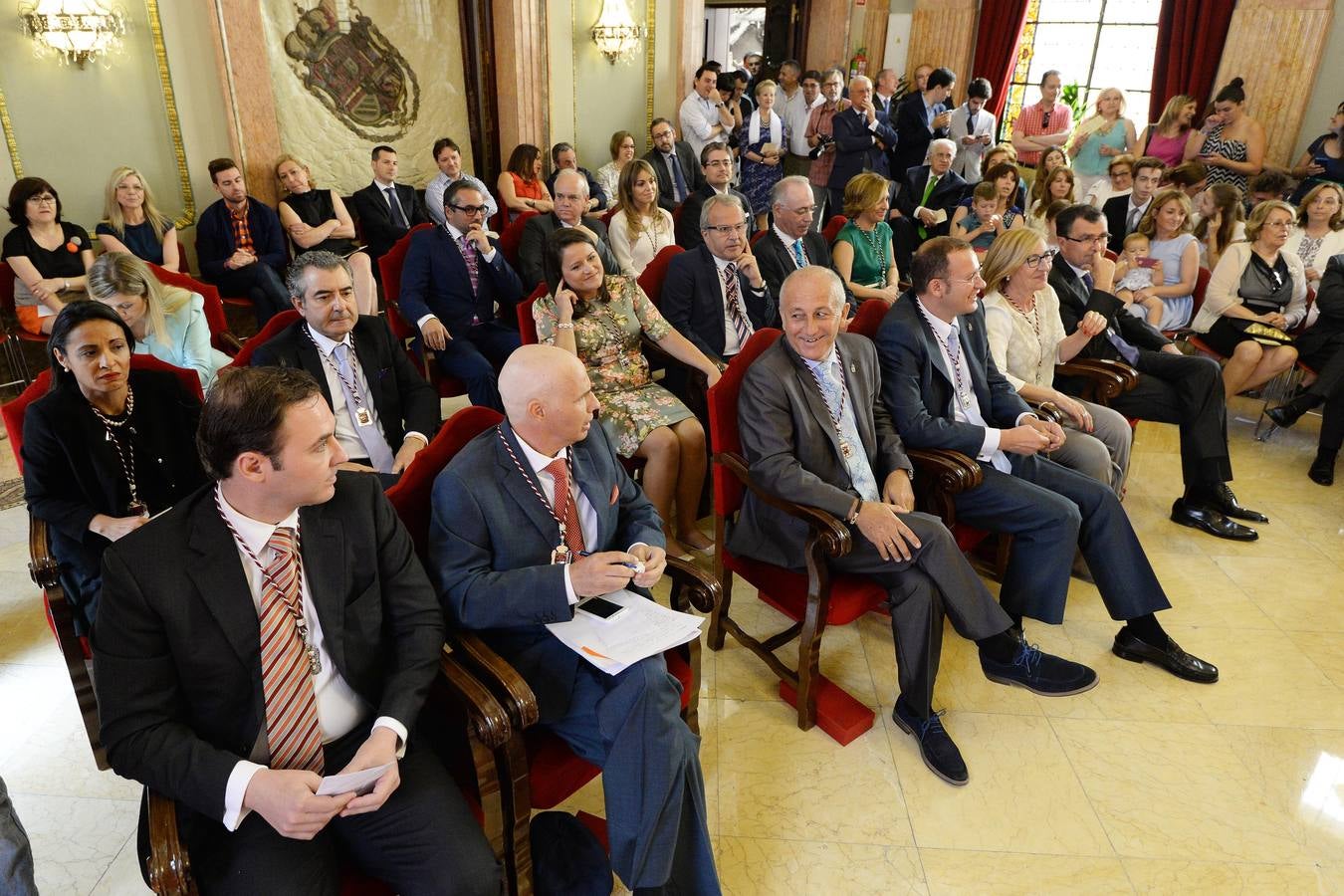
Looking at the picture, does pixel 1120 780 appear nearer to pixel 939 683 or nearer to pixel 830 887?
pixel 939 683

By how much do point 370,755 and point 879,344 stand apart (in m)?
2.14

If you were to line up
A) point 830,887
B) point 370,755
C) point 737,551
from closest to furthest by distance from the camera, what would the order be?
1. point 370,755
2. point 830,887
3. point 737,551

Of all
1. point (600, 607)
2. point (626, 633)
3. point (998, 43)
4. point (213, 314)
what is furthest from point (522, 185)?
point (998, 43)

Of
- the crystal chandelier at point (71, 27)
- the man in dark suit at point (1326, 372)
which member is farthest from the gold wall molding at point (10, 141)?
the man in dark suit at point (1326, 372)

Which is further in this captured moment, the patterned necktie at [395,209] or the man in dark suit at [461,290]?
the patterned necktie at [395,209]

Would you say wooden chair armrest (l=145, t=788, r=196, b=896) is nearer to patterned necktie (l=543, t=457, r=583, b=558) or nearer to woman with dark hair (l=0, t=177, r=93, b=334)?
patterned necktie (l=543, t=457, r=583, b=558)

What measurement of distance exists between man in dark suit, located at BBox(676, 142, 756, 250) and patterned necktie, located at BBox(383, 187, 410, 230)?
1.97 metres

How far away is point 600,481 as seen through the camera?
6.98 ft

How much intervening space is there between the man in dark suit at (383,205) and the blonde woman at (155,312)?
243cm

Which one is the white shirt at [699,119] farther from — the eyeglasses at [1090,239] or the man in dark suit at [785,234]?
the eyeglasses at [1090,239]

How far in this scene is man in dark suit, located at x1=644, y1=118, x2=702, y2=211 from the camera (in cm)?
666

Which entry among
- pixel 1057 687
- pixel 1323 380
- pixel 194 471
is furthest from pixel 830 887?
pixel 1323 380

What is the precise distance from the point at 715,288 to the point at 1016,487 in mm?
1638

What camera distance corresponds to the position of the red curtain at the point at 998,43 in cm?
948
